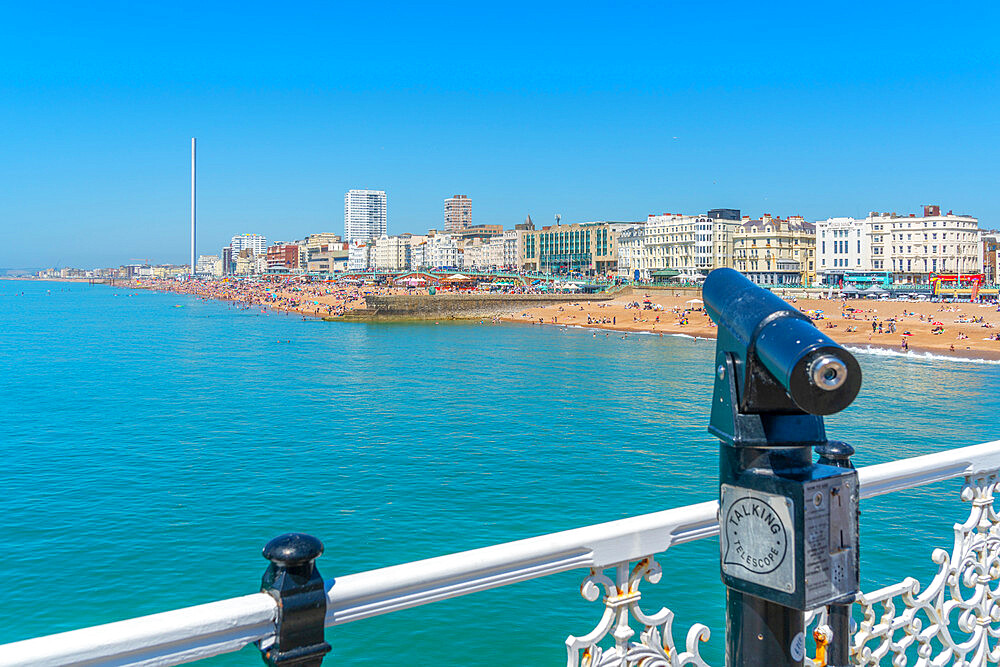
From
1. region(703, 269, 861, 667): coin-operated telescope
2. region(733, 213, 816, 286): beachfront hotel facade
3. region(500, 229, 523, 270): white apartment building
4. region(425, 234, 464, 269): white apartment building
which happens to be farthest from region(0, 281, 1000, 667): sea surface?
region(425, 234, 464, 269): white apartment building

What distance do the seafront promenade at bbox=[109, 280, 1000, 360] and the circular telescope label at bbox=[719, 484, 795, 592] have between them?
37.3 metres

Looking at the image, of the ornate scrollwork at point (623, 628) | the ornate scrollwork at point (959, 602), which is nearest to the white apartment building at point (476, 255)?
the ornate scrollwork at point (959, 602)

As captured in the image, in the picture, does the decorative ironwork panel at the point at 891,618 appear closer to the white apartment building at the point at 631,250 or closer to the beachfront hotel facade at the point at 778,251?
the beachfront hotel facade at the point at 778,251

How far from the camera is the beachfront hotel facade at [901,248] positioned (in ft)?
292

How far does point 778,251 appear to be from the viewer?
99062 millimetres

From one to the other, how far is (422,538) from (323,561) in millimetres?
2029

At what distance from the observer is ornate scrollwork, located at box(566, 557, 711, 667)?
2113 mm

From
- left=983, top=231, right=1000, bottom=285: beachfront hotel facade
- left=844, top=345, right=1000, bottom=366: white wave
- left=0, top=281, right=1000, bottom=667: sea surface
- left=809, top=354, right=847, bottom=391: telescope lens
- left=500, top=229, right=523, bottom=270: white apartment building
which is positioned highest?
left=500, top=229, right=523, bottom=270: white apartment building

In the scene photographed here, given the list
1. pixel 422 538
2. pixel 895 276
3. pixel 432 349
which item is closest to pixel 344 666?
pixel 422 538

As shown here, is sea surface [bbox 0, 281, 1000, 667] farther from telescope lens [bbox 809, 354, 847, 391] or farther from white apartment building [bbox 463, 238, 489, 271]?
white apartment building [bbox 463, 238, 489, 271]

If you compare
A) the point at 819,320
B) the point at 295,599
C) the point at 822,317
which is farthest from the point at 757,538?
the point at 822,317

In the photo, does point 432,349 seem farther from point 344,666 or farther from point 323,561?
point 344,666

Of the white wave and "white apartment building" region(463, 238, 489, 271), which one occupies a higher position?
"white apartment building" region(463, 238, 489, 271)

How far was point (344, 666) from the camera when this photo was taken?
10.1m
